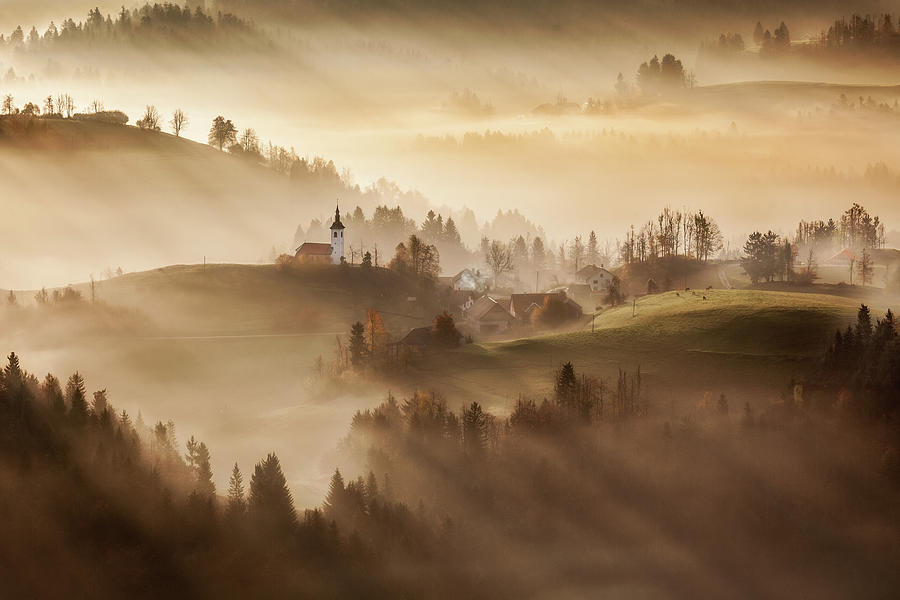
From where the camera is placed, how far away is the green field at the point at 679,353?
9512cm

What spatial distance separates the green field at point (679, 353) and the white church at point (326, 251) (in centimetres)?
6042

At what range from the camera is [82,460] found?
254 feet

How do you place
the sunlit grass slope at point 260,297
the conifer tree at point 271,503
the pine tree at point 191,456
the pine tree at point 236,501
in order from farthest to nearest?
the sunlit grass slope at point 260,297
the pine tree at point 191,456
the pine tree at point 236,501
the conifer tree at point 271,503

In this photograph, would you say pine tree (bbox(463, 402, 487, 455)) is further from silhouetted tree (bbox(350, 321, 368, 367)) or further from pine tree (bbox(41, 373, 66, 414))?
pine tree (bbox(41, 373, 66, 414))

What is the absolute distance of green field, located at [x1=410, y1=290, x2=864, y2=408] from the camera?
95.1 m

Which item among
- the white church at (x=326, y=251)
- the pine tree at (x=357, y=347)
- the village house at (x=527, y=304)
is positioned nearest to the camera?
the pine tree at (x=357, y=347)

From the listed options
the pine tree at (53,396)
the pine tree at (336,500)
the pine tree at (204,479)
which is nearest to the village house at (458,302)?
the pine tree at (53,396)

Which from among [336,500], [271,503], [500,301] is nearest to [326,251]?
[500,301]

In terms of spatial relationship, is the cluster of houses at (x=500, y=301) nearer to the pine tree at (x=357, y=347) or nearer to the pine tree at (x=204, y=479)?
the pine tree at (x=357, y=347)

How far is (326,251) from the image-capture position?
166500 mm

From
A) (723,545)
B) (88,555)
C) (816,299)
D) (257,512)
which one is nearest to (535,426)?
(723,545)

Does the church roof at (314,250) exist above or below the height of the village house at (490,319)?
above

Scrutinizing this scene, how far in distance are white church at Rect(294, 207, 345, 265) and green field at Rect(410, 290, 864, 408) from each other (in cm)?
6042

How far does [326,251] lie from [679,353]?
84.3m
